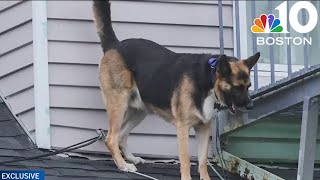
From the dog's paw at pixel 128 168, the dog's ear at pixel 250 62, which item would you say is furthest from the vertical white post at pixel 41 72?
the dog's ear at pixel 250 62

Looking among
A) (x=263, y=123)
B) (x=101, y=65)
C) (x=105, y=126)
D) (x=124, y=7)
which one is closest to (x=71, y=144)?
(x=105, y=126)

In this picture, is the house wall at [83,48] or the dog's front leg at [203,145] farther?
the house wall at [83,48]

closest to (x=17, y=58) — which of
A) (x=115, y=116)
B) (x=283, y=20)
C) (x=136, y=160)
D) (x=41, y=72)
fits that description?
(x=41, y=72)

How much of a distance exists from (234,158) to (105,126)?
3.36ft

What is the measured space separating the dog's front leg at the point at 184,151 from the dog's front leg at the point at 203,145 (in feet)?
0.71

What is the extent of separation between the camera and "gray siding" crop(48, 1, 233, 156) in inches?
198

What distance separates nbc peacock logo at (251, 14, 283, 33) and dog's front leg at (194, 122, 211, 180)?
951mm

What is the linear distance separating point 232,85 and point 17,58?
1827 millimetres

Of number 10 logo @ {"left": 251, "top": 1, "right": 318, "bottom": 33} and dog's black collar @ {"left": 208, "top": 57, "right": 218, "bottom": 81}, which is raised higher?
number 10 logo @ {"left": 251, "top": 1, "right": 318, "bottom": 33}

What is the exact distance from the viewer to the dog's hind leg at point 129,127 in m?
4.97

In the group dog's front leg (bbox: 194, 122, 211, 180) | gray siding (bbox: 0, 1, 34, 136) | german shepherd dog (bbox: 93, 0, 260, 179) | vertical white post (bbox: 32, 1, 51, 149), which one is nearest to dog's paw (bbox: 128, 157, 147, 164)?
german shepherd dog (bbox: 93, 0, 260, 179)

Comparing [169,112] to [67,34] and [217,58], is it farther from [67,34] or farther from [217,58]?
[67,34]

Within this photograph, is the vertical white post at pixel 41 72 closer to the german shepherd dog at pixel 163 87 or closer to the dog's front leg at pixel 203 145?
the german shepherd dog at pixel 163 87

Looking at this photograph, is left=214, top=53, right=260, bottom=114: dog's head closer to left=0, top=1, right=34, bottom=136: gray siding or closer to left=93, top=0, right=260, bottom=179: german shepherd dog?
left=93, top=0, right=260, bottom=179: german shepherd dog
